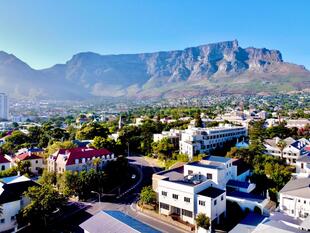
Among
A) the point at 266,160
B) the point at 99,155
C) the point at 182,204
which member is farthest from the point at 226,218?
the point at 99,155

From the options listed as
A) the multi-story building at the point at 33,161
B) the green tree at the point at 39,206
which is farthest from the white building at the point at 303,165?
the multi-story building at the point at 33,161

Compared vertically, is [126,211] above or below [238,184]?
below

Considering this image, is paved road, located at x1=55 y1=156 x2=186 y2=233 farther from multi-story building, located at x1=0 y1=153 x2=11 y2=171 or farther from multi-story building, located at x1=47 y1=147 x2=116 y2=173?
multi-story building, located at x1=0 y1=153 x2=11 y2=171

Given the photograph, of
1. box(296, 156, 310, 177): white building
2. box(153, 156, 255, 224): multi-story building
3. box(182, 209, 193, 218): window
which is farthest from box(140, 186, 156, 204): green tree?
box(296, 156, 310, 177): white building

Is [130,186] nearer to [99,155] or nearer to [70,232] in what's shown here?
[99,155]

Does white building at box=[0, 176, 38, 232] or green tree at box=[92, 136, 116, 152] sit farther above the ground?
green tree at box=[92, 136, 116, 152]

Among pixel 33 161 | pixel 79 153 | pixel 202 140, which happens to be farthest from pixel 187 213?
pixel 33 161

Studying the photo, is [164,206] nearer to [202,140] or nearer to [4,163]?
[202,140]
